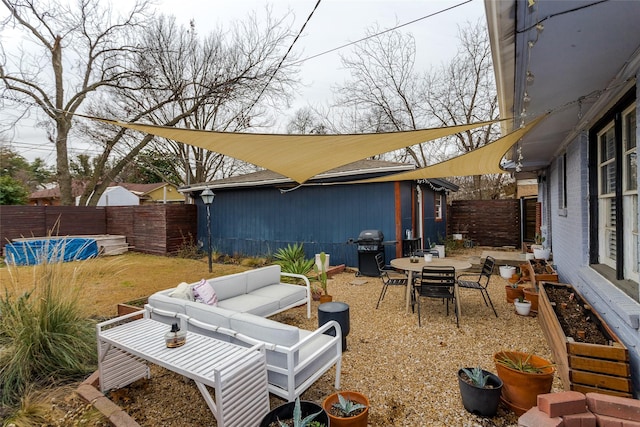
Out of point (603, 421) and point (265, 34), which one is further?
point (265, 34)

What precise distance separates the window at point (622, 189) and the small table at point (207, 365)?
3186 millimetres

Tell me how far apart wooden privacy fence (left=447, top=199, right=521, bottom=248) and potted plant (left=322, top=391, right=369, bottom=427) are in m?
11.8

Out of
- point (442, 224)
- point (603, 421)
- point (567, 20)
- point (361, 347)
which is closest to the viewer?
point (567, 20)

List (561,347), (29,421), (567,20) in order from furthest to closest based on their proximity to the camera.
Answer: (561,347)
(29,421)
(567,20)

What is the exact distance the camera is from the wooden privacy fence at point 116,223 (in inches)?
453

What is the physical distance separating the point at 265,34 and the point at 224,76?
9.42ft

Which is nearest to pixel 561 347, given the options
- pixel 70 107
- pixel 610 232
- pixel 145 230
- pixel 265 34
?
pixel 610 232

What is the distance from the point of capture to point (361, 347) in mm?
3750

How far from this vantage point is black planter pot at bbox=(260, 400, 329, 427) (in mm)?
1953

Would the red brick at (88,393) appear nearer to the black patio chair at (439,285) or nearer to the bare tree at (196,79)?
the black patio chair at (439,285)

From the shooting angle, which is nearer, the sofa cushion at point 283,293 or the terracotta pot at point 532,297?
the sofa cushion at point 283,293

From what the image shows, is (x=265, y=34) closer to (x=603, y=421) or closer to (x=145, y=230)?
(x=145, y=230)

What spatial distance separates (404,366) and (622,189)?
2612 mm

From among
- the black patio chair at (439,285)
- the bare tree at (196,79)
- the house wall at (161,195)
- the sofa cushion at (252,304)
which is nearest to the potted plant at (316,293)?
the sofa cushion at (252,304)
